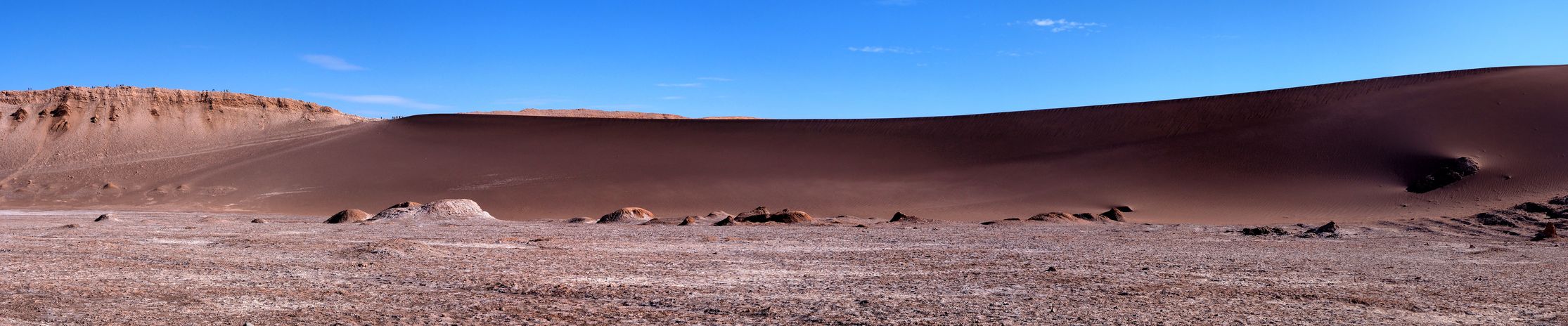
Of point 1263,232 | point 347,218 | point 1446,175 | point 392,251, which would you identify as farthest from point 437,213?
point 1446,175

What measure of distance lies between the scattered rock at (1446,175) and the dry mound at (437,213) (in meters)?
23.0

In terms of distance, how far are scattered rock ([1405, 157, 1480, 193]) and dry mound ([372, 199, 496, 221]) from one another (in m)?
23.0

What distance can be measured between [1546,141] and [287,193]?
37.8m

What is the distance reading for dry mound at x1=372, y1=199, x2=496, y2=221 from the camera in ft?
71.0

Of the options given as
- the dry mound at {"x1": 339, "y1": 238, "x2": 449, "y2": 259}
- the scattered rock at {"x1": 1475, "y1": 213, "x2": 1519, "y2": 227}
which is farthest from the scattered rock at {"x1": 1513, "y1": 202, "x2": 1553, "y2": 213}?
the dry mound at {"x1": 339, "y1": 238, "x2": 449, "y2": 259}

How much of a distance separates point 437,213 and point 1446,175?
24826 mm

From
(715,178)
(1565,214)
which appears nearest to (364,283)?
(1565,214)

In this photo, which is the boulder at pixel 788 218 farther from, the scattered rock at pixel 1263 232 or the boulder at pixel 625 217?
the scattered rock at pixel 1263 232

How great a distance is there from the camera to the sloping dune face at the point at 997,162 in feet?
93.9

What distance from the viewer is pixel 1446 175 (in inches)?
1099

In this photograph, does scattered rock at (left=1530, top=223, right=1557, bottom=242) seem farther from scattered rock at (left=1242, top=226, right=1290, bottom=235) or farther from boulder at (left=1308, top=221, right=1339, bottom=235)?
scattered rock at (left=1242, top=226, right=1290, bottom=235)

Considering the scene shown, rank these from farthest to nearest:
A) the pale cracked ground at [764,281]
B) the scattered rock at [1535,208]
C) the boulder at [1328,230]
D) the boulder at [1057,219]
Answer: the boulder at [1057,219], the scattered rock at [1535,208], the boulder at [1328,230], the pale cracked ground at [764,281]

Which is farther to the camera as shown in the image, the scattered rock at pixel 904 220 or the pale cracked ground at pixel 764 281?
the scattered rock at pixel 904 220

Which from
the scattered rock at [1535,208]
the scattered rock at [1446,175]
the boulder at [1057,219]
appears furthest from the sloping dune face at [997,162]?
the boulder at [1057,219]
